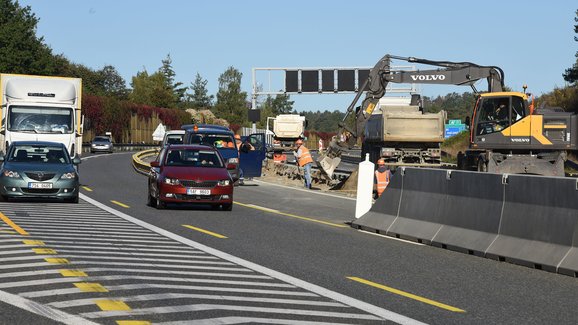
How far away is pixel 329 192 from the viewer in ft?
110

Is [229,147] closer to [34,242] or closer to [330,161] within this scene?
[330,161]

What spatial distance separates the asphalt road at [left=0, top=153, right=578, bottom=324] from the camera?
948 centimetres

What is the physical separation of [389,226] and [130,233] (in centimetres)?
464

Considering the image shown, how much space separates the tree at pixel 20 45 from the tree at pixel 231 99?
81.0 metres

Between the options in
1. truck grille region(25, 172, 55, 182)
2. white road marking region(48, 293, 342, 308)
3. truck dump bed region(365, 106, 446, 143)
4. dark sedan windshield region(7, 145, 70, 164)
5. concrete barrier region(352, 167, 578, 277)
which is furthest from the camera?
truck dump bed region(365, 106, 446, 143)

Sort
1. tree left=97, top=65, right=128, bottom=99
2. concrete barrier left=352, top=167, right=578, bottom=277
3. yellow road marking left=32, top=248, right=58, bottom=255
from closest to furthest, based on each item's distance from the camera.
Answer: concrete barrier left=352, top=167, right=578, bottom=277 → yellow road marking left=32, top=248, right=58, bottom=255 → tree left=97, top=65, right=128, bottom=99

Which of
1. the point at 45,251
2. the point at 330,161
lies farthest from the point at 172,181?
the point at 330,161

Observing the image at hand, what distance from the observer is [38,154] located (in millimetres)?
25766

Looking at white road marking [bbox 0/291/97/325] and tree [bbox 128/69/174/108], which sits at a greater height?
tree [bbox 128/69/174/108]

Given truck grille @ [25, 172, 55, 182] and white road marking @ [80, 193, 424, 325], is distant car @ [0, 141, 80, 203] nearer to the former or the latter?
truck grille @ [25, 172, 55, 182]

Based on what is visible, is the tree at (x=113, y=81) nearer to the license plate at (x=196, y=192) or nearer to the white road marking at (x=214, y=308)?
the license plate at (x=196, y=192)

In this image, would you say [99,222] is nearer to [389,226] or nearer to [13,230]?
[13,230]

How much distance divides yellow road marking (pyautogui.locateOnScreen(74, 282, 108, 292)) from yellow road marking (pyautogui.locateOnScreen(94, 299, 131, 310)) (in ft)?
2.16

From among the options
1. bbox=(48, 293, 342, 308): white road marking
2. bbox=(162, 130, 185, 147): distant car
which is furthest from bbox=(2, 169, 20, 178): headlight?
bbox=(162, 130, 185, 147): distant car
